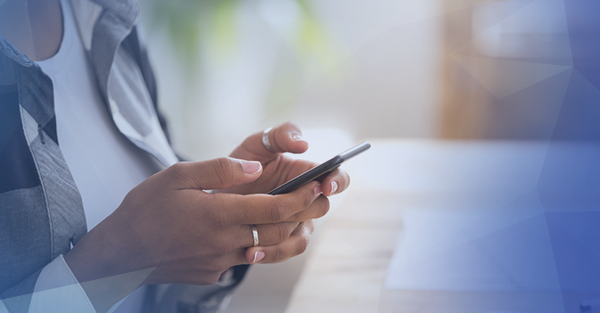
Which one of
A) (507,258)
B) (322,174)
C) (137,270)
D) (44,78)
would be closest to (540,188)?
(507,258)

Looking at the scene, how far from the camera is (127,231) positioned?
30 cm

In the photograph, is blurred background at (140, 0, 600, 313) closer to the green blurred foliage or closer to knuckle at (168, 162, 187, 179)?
the green blurred foliage

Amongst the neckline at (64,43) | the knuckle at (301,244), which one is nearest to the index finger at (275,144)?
the knuckle at (301,244)

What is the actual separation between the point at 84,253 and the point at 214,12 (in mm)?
404

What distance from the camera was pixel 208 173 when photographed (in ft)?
1.01

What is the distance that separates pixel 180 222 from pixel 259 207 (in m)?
0.07

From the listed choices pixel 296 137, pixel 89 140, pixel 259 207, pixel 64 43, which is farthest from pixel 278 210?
pixel 64 43

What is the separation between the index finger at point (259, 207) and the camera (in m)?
0.31

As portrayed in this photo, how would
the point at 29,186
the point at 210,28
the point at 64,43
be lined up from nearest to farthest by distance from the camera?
the point at 29,186 < the point at 64,43 < the point at 210,28

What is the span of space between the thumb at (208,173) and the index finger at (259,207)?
1cm

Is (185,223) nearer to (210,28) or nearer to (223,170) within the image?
(223,170)

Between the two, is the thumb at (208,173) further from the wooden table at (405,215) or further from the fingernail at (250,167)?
the wooden table at (405,215)

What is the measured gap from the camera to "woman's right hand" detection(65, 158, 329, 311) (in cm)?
30

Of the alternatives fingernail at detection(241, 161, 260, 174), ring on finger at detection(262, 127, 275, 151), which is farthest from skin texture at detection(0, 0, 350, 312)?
ring on finger at detection(262, 127, 275, 151)
